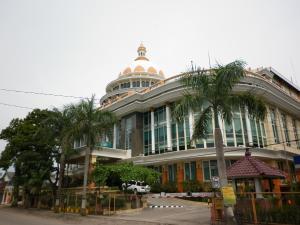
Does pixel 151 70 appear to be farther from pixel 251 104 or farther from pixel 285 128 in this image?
pixel 251 104

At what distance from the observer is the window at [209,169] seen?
30.0m

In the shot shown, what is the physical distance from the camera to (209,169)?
30281mm

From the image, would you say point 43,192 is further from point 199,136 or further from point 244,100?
point 244,100

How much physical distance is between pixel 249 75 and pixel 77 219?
23.3m

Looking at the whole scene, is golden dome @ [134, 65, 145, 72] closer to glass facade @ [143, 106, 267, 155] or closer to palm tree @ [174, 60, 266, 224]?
glass facade @ [143, 106, 267, 155]

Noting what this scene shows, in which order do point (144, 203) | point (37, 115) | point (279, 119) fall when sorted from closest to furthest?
point (144, 203), point (37, 115), point (279, 119)

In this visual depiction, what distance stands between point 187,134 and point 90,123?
46.5 ft

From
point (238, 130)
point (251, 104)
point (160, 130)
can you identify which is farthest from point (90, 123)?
point (238, 130)

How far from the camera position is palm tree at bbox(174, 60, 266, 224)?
1465cm

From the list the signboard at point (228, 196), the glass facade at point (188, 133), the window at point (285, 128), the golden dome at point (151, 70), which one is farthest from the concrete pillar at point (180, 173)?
the golden dome at point (151, 70)

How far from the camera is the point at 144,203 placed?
952 inches

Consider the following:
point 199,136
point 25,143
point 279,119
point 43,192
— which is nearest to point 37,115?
point 25,143

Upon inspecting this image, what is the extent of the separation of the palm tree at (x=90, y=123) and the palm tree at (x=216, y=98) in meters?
9.23

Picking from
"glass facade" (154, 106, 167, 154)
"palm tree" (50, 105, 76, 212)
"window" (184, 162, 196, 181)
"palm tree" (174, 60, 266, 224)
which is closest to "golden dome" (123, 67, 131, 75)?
"glass facade" (154, 106, 167, 154)
